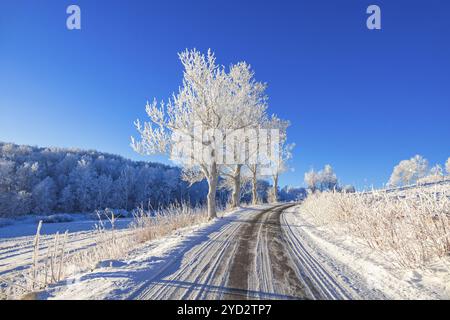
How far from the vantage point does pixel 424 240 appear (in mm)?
3844

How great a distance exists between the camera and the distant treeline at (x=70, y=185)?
4434 cm

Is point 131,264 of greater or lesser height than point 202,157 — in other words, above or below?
below

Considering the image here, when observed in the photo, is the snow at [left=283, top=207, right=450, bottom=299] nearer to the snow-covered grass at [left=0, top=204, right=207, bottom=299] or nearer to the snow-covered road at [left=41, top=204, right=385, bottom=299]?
the snow-covered road at [left=41, top=204, right=385, bottom=299]

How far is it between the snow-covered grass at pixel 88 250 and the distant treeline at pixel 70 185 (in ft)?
82.6

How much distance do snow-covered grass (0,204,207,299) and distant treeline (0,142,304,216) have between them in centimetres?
2517

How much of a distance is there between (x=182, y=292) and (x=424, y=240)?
4061 millimetres

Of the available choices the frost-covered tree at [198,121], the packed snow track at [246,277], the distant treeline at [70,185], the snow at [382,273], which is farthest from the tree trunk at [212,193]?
the distant treeline at [70,185]

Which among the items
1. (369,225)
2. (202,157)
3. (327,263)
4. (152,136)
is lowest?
(327,263)

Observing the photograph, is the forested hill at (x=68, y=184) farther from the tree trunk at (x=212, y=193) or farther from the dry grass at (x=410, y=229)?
the dry grass at (x=410, y=229)

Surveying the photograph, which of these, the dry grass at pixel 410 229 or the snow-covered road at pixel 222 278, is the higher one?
the dry grass at pixel 410 229

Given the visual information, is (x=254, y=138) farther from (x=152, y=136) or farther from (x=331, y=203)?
(x=331, y=203)

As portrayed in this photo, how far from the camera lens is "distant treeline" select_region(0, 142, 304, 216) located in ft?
145
